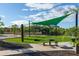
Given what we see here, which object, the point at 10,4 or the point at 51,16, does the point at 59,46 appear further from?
the point at 10,4

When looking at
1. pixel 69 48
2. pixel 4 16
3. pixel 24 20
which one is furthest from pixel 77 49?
pixel 4 16

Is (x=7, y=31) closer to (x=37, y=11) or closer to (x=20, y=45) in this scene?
(x=20, y=45)

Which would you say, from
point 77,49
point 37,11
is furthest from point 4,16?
point 77,49

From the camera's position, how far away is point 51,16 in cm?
367

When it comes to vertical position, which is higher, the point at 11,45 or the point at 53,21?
the point at 53,21

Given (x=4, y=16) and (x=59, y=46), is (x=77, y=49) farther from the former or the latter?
(x=4, y=16)

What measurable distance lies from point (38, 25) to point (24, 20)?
0.69ft

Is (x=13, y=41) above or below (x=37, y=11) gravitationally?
below

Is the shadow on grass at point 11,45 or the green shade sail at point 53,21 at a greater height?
the green shade sail at point 53,21

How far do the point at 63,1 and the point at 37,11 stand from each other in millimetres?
374

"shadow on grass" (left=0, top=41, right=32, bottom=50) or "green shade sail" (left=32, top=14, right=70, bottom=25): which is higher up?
"green shade sail" (left=32, top=14, right=70, bottom=25)

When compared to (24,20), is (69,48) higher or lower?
lower

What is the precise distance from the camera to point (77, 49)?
3715 mm

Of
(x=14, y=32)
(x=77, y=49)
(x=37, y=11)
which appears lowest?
(x=77, y=49)
